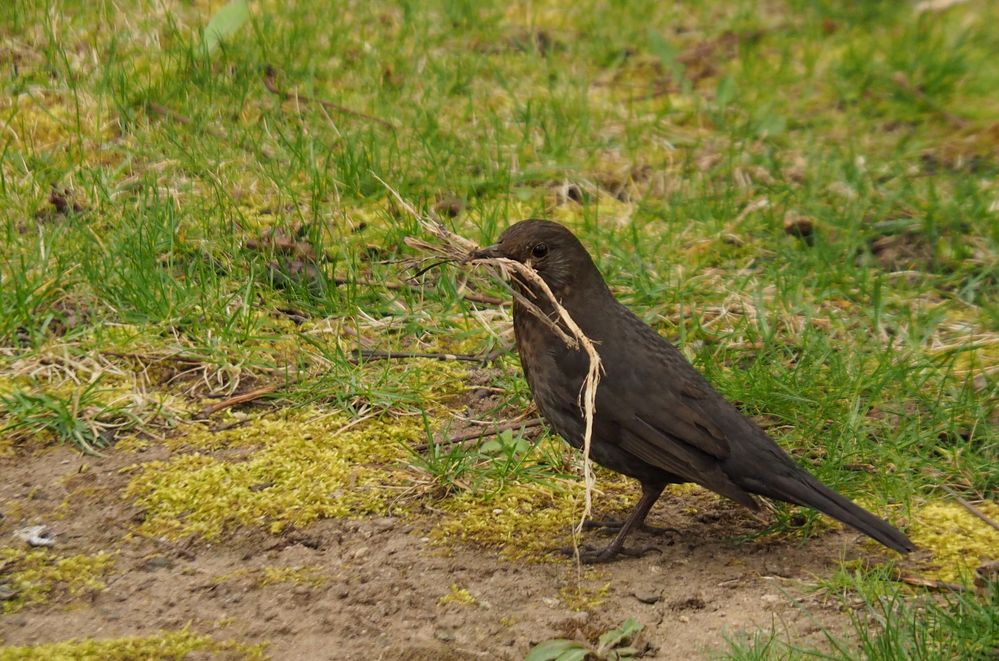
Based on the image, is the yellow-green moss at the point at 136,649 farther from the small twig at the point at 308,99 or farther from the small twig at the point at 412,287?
the small twig at the point at 308,99

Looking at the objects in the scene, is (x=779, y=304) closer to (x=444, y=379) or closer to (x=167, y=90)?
(x=444, y=379)

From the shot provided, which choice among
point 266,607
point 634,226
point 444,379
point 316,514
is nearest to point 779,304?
point 634,226

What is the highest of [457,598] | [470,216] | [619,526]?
[470,216]

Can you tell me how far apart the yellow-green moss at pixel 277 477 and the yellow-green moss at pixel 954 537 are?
5.73 feet

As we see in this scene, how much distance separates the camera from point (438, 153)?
5.99 meters

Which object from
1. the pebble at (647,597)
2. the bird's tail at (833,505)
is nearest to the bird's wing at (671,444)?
the bird's tail at (833,505)

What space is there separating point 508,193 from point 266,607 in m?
2.79

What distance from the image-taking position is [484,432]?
177 inches

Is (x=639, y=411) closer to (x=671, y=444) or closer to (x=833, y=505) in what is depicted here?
(x=671, y=444)

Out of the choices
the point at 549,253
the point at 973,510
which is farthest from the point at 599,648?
the point at 549,253

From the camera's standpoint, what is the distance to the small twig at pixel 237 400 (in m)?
4.59

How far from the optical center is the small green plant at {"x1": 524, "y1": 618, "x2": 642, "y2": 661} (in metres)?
3.29

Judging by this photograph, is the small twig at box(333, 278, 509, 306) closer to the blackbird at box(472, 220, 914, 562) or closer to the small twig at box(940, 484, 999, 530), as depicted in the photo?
the blackbird at box(472, 220, 914, 562)

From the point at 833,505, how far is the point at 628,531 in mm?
665
